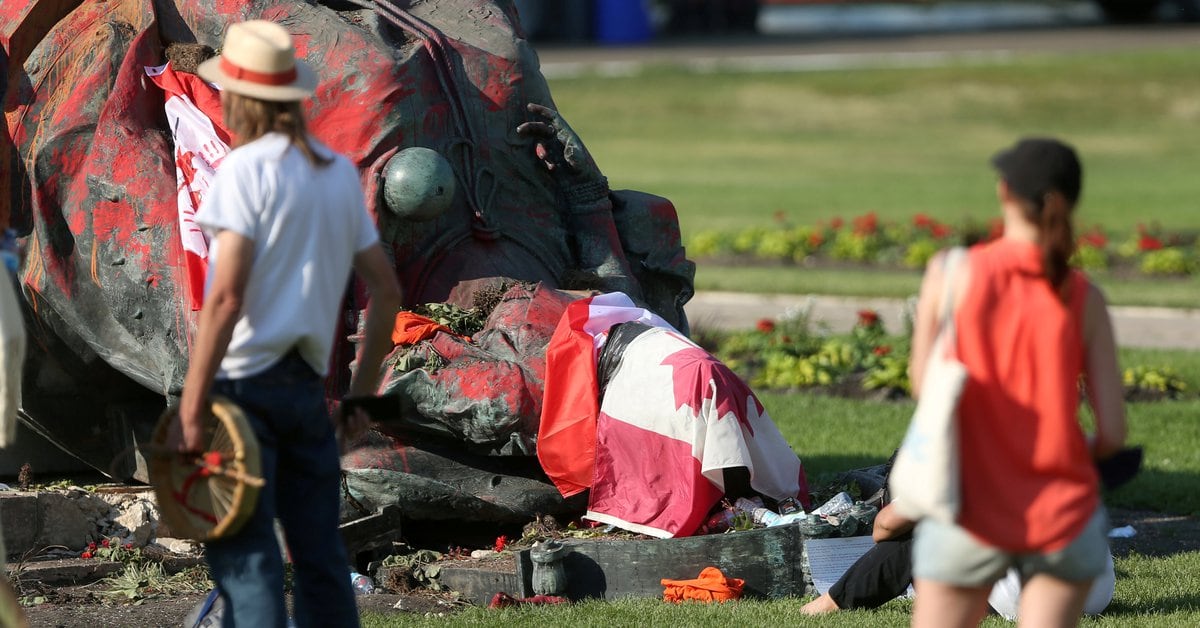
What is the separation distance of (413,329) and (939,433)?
3325 mm

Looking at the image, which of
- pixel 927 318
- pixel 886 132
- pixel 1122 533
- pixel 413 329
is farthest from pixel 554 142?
pixel 886 132

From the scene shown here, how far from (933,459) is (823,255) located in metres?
14.4

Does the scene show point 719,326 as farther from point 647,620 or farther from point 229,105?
point 229,105

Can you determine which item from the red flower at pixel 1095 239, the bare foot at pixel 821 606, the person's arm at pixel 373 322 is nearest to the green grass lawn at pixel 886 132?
the red flower at pixel 1095 239

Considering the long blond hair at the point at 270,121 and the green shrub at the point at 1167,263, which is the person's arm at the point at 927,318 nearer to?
the long blond hair at the point at 270,121

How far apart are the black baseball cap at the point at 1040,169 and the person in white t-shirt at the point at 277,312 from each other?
1.61 m

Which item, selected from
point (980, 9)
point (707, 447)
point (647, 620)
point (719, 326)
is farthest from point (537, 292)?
point (980, 9)

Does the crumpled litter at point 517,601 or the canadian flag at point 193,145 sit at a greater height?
the canadian flag at point 193,145

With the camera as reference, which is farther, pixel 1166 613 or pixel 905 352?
pixel 905 352

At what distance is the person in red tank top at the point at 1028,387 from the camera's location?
3992mm

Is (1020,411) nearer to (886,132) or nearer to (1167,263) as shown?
(1167,263)

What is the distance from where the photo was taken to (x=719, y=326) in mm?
13477

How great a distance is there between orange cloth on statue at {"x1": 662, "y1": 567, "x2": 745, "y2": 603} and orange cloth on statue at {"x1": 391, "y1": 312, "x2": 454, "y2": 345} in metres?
1.45

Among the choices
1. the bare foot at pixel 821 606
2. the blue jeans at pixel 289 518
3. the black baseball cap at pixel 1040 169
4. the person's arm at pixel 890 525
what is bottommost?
the bare foot at pixel 821 606
